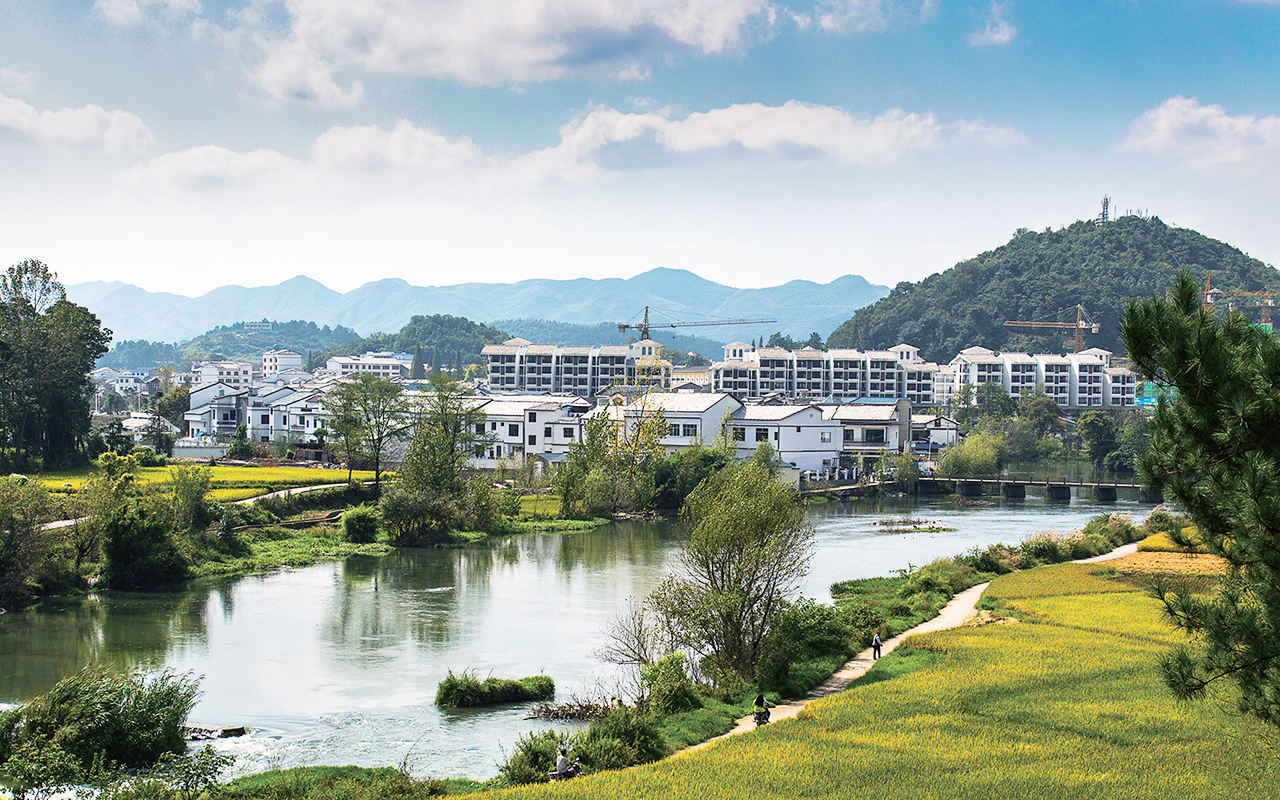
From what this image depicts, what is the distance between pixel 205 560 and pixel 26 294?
20.6m

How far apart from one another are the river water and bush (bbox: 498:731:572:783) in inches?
35.4

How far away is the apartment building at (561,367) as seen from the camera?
96.3m

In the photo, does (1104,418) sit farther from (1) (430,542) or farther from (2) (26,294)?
(2) (26,294)

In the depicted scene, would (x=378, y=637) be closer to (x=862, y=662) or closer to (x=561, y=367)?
(x=862, y=662)

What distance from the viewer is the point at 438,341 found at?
150m

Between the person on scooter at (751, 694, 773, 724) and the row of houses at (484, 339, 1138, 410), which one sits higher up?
the row of houses at (484, 339, 1138, 410)

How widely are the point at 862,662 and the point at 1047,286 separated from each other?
111136 millimetres

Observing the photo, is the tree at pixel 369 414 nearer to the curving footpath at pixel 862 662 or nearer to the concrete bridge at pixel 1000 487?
the concrete bridge at pixel 1000 487

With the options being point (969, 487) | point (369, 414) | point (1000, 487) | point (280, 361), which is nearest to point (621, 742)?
point (369, 414)

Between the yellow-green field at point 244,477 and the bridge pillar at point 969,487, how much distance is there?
1113 inches

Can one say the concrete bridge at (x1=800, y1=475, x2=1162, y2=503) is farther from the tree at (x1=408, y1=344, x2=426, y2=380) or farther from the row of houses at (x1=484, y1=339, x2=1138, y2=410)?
the tree at (x1=408, y1=344, x2=426, y2=380)

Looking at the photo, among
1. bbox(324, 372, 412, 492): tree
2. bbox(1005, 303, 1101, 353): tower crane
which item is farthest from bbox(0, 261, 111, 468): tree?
bbox(1005, 303, 1101, 353): tower crane

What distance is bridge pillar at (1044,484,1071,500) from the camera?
51.8 meters

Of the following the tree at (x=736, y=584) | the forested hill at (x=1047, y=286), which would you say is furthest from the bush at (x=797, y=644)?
the forested hill at (x=1047, y=286)
